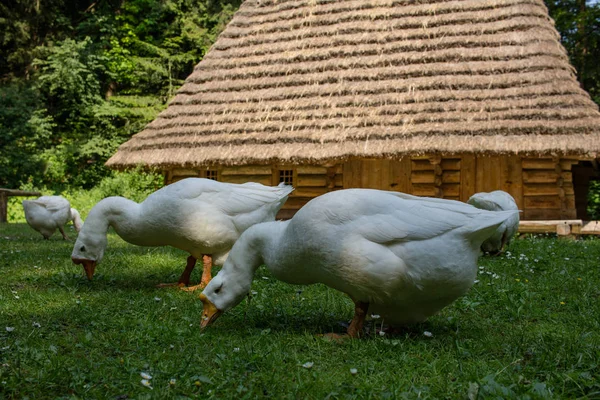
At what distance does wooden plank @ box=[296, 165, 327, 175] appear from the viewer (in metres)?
14.6

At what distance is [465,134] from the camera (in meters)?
12.2

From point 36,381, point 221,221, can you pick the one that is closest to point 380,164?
point 221,221

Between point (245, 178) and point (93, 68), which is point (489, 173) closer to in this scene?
point (245, 178)

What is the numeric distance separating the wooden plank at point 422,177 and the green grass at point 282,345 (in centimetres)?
805

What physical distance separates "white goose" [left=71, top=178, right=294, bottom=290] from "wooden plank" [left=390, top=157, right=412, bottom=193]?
348 inches

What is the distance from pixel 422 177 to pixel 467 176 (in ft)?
3.42

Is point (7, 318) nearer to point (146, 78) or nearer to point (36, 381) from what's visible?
point (36, 381)

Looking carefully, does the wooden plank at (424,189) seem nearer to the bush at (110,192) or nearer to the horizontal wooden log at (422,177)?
the horizontal wooden log at (422,177)

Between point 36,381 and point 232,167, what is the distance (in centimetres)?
1249

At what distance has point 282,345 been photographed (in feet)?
11.1

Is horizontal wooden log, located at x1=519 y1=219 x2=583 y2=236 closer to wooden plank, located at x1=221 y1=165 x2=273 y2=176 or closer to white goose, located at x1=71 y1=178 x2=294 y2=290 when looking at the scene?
wooden plank, located at x1=221 y1=165 x2=273 y2=176

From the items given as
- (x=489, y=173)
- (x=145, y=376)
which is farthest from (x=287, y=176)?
(x=145, y=376)

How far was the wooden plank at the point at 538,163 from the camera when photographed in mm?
13078

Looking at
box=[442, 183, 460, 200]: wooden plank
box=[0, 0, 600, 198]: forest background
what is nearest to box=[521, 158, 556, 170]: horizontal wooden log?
box=[442, 183, 460, 200]: wooden plank
